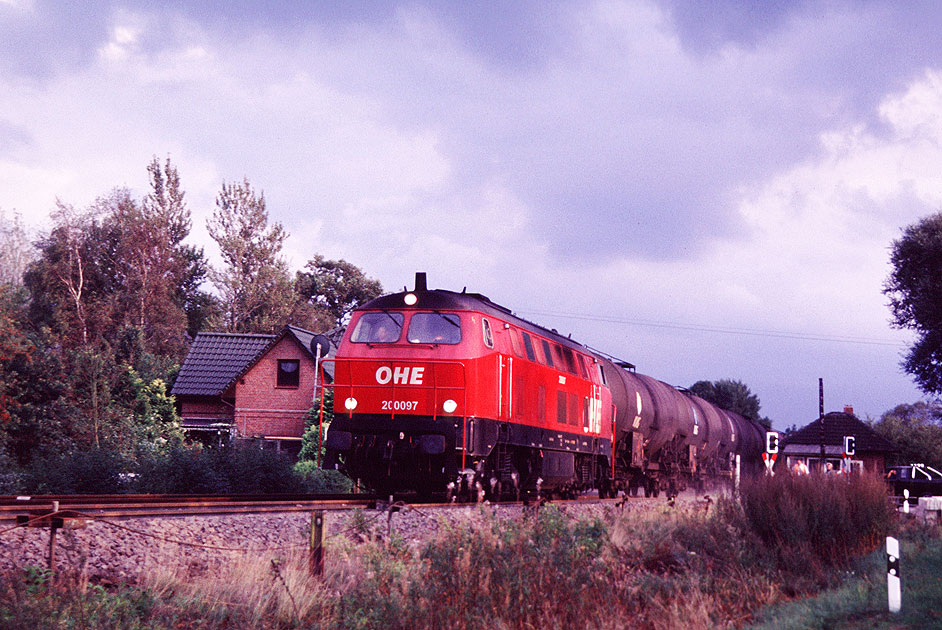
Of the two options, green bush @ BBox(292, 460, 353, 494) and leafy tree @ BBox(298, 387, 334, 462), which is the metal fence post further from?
leafy tree @ BBox(298, 387, 334, 462)

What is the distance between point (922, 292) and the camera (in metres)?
35.5

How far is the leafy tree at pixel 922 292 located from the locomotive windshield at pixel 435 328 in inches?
1023

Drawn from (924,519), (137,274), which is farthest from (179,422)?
(924,519)

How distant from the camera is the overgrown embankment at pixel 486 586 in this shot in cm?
866

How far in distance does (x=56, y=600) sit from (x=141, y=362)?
3333 cm

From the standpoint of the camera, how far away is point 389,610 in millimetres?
8930

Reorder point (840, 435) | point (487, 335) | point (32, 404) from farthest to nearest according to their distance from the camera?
A: point (840, 435)
point (32, 404)
point (487, 335)

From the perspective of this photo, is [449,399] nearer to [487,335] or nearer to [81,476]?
[487,335]

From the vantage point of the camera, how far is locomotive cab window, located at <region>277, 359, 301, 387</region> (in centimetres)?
4081

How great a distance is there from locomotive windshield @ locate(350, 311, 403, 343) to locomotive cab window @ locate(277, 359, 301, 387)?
24.6m

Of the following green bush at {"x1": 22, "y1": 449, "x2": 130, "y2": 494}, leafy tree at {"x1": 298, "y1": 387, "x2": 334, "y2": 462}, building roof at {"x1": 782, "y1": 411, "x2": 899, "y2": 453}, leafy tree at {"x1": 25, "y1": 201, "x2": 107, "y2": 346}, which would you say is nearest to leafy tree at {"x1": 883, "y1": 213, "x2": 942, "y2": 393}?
building roof at {"x1": 782, "y1": 411, "x2": 899, "y2": 453}

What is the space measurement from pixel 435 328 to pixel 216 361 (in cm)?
3137

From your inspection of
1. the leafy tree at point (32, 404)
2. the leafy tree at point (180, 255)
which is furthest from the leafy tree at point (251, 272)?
the leafy tree at point (32, 404)


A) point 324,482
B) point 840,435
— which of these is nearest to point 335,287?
point 840,435
